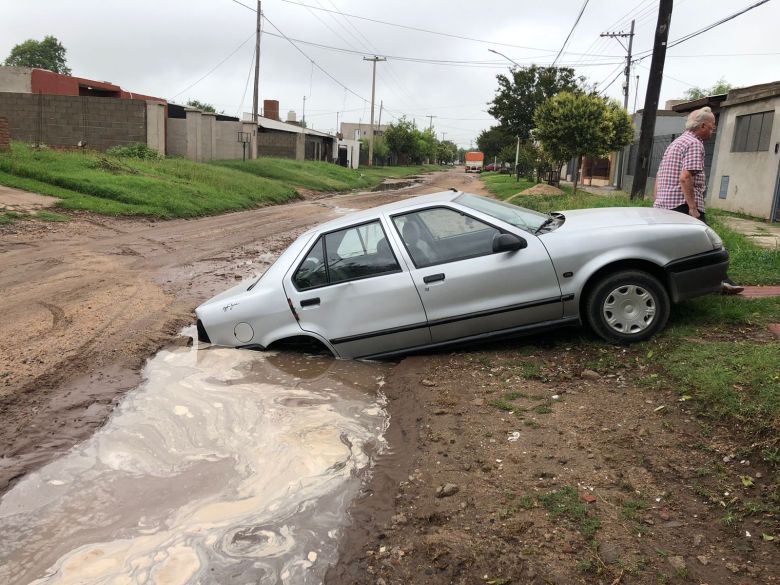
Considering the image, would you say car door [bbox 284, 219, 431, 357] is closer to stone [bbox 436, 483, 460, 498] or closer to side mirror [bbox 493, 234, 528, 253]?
side mirror [bbox 493, 234, 528, 253]

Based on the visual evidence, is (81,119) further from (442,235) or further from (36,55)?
(36,55)

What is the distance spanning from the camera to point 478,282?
5344 mm

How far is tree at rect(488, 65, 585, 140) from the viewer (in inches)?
1565

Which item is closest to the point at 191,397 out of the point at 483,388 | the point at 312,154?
the point at 483,388

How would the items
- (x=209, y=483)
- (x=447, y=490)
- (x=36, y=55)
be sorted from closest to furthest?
(x=447, y=490) → (x=209, y=483) → (x=36, y=55)

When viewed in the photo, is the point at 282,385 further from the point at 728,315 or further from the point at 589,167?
the point at 589,167

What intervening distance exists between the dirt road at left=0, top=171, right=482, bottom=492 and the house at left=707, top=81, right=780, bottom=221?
11.7m

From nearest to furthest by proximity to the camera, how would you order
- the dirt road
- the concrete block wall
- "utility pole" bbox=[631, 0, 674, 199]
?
the dirt road, "utility pole" bbox=[631, 0, 674, 199], the concrete block wall

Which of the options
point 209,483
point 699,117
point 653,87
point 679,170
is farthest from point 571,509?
point 653,87

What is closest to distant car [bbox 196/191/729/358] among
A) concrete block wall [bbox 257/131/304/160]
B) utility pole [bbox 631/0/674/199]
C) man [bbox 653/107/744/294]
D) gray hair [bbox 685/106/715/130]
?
man [bbox 653/107/744/294]

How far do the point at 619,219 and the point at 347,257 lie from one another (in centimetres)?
236

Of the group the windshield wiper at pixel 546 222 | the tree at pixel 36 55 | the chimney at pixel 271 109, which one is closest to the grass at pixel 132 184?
the windshield wiper at pixel 546 222

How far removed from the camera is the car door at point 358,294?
18.0 feet

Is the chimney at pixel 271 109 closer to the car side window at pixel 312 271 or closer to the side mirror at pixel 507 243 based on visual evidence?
the car side window at pixel 312 271
